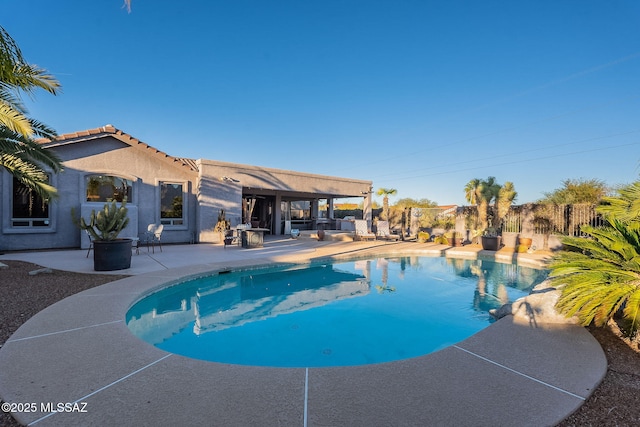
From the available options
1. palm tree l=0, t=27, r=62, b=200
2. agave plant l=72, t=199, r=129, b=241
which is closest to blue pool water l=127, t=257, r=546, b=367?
agave plant l=72, t=199, r=129, b=241

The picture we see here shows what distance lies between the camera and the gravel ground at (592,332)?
2.28m

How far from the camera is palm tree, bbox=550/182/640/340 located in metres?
3.65

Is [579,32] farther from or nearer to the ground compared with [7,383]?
farther from the ground

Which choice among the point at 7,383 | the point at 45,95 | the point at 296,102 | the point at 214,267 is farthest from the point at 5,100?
the point at 296,102

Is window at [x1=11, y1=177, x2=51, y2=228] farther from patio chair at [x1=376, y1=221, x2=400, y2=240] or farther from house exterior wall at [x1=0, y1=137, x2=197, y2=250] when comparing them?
patio chair at [x1=376, y1=221, x2=400, y2=240]

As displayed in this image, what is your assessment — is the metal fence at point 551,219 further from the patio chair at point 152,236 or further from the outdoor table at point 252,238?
the patio chair at point 152,236

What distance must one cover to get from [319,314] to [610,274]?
4.50 meters

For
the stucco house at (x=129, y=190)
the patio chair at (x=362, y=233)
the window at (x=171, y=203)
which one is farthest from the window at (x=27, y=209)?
the patio chair at (x=362, y=233)

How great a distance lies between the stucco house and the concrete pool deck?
994 centimetres

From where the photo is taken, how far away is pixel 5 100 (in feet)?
25.1

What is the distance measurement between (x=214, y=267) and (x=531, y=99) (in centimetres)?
2009

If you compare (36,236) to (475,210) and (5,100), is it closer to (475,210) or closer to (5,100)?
(5,100)

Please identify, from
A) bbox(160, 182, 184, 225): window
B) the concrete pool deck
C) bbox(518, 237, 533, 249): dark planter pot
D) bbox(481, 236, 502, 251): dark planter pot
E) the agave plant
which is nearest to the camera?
the concrete pool deck

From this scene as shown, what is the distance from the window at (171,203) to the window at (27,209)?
156 inches
